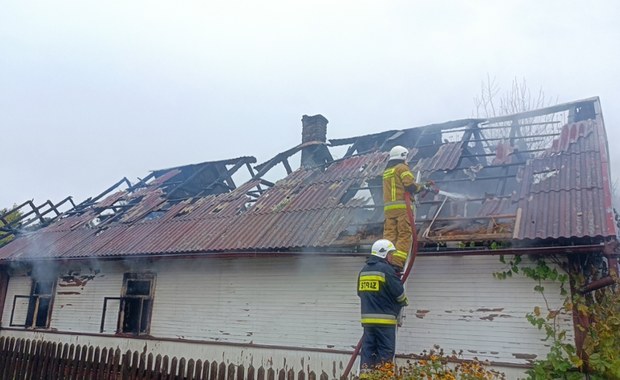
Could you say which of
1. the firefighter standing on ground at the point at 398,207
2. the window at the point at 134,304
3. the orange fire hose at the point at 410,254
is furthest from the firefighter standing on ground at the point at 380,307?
the window at the point at 134,304

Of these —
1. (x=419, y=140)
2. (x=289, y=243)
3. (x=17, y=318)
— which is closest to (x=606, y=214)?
(x=289, y=243)

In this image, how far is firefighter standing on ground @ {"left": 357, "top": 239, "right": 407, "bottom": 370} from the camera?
5504 mm

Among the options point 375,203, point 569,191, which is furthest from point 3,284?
point 569,191

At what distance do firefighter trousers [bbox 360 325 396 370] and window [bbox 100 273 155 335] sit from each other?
5533 millimetres

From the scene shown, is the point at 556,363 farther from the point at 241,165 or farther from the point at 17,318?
the point at 17,318

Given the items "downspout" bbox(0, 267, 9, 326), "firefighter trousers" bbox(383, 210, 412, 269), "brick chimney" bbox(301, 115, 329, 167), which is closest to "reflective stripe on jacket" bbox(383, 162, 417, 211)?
"firefighter trousers" bbox(383, 210, 412, 269)

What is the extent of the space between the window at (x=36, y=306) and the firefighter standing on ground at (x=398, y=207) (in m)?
9.14

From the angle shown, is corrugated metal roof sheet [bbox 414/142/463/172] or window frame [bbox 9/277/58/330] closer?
corrugated metal roof sheet [bbox 414/142/463/172]

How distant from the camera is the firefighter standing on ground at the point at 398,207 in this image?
596 centimetres

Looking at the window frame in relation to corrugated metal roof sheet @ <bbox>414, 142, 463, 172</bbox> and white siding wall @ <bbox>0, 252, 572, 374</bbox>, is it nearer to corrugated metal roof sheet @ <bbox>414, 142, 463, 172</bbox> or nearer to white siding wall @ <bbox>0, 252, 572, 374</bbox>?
white siding wall @ <bbox>0, 252, 572, 374</bbox>

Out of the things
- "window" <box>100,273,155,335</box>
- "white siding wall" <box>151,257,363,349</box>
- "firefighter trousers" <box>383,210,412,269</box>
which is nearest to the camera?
"firefighter trousers" <box>383,210,412,269</box>

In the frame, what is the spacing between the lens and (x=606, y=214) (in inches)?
214

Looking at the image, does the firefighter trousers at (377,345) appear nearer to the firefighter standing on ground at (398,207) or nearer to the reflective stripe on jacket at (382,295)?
the reflective stripe on jacket at (382,295)

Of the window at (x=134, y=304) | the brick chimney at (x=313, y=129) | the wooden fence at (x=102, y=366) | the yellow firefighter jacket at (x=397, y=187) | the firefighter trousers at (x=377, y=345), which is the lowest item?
the wooden fence at (x=102, y=366)
